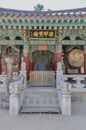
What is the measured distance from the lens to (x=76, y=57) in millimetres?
13922

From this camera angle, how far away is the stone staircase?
9898 millimetres

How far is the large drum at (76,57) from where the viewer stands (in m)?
13.9

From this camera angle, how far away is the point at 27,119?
847 centimetres

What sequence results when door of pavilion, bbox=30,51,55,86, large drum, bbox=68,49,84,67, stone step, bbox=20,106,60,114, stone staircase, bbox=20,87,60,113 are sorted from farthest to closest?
large drum, bbox=68,49,84,67, door of pavilion, bbox=30,51,55,86, stone staircase, bbox=20,87,60,113, stone step, bbox=20,106,60,114

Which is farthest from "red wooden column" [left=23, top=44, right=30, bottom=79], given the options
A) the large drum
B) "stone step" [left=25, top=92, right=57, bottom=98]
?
"stone step" [left=25, top=92, right=57, bottom=98]

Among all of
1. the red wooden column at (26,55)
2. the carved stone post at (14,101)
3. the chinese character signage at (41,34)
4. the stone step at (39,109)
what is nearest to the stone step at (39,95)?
the stone step at (39,109)

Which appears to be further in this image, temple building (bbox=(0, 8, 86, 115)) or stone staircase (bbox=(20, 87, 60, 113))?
temple building (bbox=(0, 8, 86, 115))

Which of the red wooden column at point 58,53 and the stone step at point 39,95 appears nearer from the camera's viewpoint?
the stone step at point 39,95

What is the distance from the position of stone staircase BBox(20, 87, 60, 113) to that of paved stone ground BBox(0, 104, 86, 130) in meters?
0.74

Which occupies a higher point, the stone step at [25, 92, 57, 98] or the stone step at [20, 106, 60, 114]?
the stone step at [25, 92, 57, 98]

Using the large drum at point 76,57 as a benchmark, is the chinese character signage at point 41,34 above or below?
above

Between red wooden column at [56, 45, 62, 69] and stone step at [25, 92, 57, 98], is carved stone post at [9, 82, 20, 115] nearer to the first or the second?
stone step at [25, 92, 57, 98]

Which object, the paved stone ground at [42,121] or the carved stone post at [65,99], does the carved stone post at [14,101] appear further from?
the carved stone post at [65,99]

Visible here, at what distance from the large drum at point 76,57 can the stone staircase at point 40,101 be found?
302 centimetres
